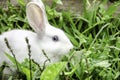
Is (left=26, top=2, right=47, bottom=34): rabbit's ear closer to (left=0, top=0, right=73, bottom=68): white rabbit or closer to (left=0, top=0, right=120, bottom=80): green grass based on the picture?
(left=0, top=0, right=73, bottom=68): white rabbit

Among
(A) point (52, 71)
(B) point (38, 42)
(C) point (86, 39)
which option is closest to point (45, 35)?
(B) point (38, 42)

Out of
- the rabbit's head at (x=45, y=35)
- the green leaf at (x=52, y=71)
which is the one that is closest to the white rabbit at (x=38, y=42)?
the rabbit's head at (x=45, y=35)

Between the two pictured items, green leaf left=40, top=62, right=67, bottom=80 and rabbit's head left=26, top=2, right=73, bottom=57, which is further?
rabbit's head left=26, top=2, right=73, bottom=57

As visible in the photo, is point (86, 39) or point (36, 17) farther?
point (86, 39)

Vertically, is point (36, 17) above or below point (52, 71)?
above

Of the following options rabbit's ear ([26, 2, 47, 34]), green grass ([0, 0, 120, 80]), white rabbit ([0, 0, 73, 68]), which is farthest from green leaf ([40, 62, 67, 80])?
rabbit's ear ([26, 2, 47, 34])

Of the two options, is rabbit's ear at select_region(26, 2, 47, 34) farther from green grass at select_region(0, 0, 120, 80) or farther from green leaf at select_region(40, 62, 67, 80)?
green leaf at select_region(40, 62, 67, 80)

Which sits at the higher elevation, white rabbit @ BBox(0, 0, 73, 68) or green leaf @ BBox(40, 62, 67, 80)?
white rabbit @ BBox(0, 0, 73, 68)

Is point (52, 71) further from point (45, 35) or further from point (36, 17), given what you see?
point (36, 17)
